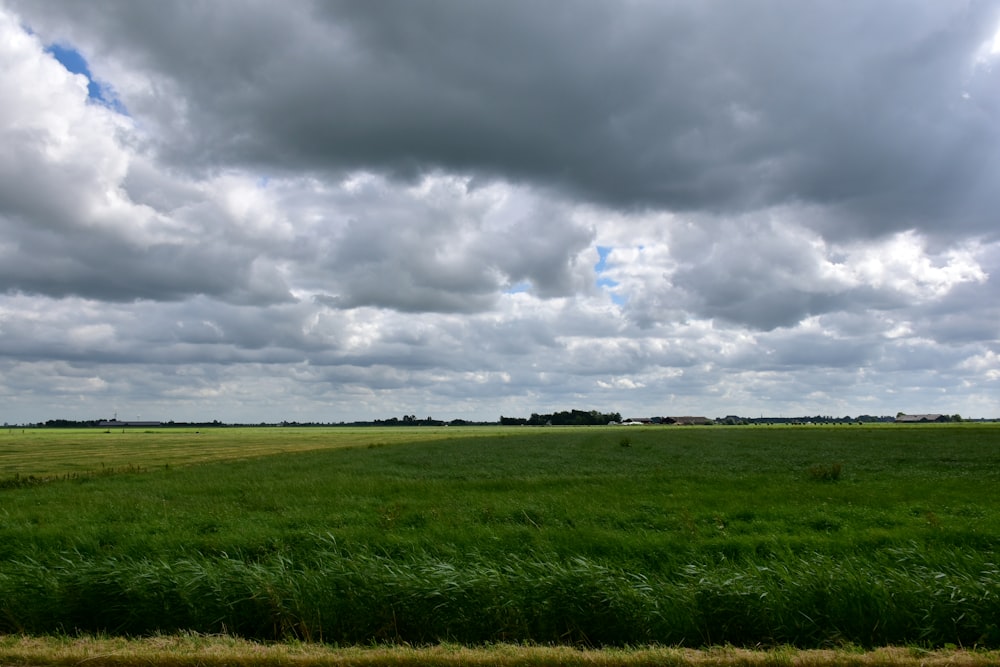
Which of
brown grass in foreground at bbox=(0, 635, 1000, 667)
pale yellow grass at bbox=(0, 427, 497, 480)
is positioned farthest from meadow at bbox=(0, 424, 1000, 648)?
pale yellow grass at bbox=(0, 427, 497, 480)

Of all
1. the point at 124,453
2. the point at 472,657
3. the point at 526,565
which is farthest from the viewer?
the point at 124,453

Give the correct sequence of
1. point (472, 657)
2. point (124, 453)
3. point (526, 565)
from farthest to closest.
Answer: point (124, 453)
point (526, 565)
point (472, 657)

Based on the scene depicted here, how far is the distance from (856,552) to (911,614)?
Result: 186 inches

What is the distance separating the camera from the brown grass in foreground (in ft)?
24.3

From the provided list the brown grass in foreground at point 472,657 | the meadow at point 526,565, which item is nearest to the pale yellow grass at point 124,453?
the meadow at point 526,565

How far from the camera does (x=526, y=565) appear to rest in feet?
39.3

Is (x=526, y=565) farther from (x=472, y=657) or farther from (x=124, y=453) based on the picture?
(x=124, y=453)

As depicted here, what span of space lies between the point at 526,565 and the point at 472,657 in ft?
14.6

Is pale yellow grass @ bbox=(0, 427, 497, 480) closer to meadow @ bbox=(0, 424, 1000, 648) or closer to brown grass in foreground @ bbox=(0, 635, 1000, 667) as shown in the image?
meadow @ bbox=(0, 424, 1000, 648)

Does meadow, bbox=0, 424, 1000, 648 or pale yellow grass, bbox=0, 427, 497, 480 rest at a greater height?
meadow, bbox=0, 424, 1000, 648

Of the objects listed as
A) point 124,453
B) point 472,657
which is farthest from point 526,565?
point 124,453

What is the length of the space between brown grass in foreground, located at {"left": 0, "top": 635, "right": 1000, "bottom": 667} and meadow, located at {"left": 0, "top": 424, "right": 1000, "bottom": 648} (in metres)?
1.16

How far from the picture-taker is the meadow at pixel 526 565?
9.27m

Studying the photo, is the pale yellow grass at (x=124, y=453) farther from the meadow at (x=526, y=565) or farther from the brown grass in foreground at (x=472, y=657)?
the brown grass in foreground at (x=472, y=657)
